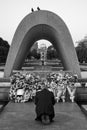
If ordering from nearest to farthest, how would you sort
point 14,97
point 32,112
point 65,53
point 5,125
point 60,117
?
1. point 5,125
2. point 60,117
3. point 32,112
4. point 14,97
5. point 65,53

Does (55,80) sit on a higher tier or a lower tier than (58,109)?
higher

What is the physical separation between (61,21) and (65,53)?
7.38 ft

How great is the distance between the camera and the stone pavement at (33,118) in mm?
6656

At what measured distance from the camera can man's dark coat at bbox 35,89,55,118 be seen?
6805mm

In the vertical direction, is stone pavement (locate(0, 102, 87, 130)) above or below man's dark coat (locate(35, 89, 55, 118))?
below

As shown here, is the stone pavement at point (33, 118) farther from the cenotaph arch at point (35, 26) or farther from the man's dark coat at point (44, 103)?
the cenotaph arch at point (35, 26)

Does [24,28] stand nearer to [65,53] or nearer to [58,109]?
[65,53]

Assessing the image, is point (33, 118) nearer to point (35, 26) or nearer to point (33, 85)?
point (33, 85)

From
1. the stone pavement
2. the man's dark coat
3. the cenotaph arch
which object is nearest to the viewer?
the stone pavement

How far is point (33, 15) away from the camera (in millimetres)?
17172

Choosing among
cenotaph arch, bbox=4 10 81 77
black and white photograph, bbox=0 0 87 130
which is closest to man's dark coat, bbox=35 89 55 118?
black and white photograph, bbox=0 0 87 130

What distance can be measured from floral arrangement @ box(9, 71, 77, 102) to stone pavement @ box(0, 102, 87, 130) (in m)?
0.78

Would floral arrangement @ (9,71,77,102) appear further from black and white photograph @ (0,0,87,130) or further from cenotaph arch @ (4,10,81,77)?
cenotaph arch @ (4,10,81,77)

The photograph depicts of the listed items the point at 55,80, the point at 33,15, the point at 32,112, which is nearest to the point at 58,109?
the point at 32,112
